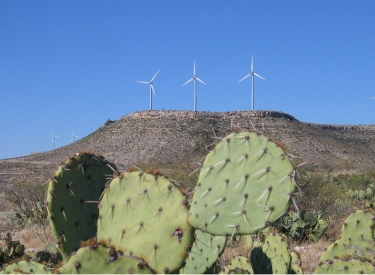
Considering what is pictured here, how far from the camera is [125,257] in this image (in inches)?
86.6

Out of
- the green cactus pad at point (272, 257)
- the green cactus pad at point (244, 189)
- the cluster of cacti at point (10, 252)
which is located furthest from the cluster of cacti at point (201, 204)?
the cluster of cacti at point (10, 252)

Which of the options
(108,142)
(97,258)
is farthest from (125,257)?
(108,142)

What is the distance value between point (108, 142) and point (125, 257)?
51600 mm

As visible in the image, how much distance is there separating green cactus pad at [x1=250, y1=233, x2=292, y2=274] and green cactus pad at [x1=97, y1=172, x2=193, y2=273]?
1.52 meters

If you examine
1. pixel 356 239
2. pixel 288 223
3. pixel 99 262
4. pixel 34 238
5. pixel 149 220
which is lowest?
pixel 34 238

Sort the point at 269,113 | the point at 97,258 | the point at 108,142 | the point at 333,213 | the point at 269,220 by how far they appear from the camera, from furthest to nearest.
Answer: the point at 269,113 → the point at 108,142 → the point at 333,213 → the point at 269,220 → the point at 97,258

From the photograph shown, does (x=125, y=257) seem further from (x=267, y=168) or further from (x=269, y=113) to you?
(x=269, y=113)

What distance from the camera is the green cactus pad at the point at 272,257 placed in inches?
158

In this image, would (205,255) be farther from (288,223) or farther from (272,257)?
(288,223)

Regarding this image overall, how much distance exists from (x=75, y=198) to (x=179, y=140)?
47487 mm

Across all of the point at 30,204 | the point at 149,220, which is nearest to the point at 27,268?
the point at 149,220

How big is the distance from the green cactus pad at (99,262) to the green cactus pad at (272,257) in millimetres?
2029

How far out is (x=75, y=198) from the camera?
3264 mm

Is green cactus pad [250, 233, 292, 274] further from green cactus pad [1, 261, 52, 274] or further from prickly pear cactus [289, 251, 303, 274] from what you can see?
green cactus pad [1, 261, 52, 274]
